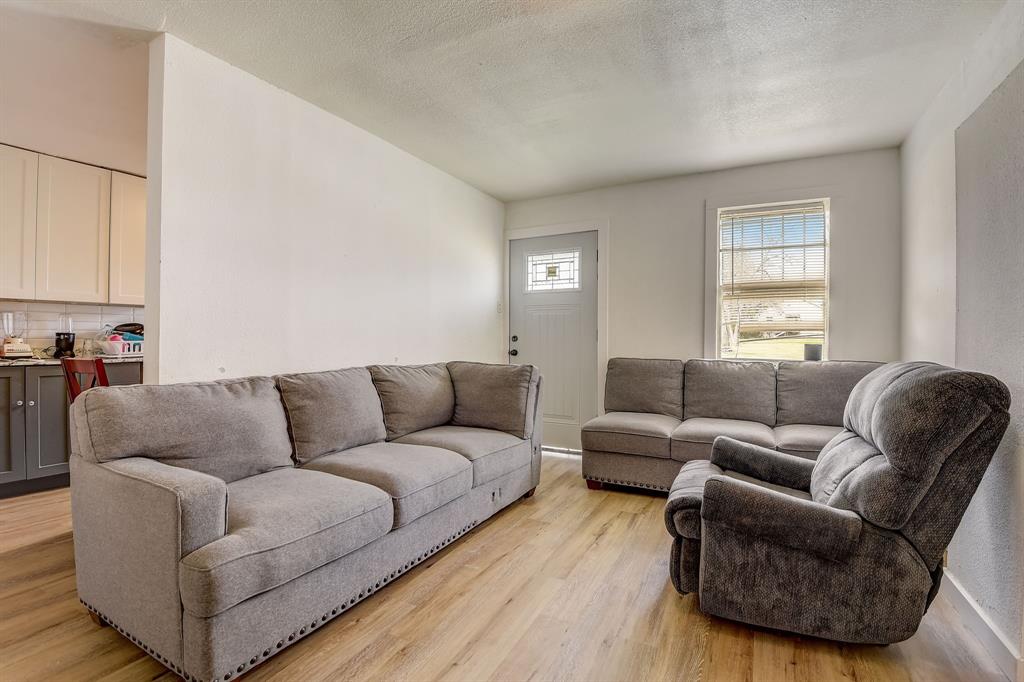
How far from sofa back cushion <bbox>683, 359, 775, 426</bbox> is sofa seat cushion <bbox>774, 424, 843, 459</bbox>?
1.11 feet

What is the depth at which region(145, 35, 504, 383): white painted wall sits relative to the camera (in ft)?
7.47

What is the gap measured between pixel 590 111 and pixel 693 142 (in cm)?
94

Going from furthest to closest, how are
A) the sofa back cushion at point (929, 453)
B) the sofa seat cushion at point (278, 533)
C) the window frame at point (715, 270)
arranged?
the window frame at point (715, 270) → the sofa back cushion at point (929, 453) → the sofa seat cushion at point (278, 533)

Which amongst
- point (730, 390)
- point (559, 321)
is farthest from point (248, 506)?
point (559, 321)

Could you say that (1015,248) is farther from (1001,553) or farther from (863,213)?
(863,213)

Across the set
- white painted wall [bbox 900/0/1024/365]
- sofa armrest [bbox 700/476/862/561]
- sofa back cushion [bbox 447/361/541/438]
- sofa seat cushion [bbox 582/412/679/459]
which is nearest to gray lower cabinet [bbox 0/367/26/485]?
sofa back cushion [bbox 447/361/541/438]

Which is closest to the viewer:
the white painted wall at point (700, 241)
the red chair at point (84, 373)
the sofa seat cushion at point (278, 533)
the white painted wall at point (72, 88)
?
the sofa seat cushion at point (278, 533)

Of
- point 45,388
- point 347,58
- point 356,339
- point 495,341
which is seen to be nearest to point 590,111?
point 347,58

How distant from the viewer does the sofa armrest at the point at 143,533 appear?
1.45 meters

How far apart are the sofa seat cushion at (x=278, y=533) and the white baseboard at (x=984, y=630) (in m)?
2.21

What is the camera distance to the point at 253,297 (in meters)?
2.61

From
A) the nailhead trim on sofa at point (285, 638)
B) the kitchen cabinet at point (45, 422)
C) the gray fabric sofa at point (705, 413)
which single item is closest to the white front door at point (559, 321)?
the gray fabric sofa at point (705, 413)

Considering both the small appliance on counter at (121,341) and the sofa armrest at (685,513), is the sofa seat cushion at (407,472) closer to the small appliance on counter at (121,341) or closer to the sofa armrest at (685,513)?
the sofa armrest at (685,513)

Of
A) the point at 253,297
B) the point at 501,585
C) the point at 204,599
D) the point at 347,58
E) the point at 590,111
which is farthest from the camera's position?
the point at 590,111
